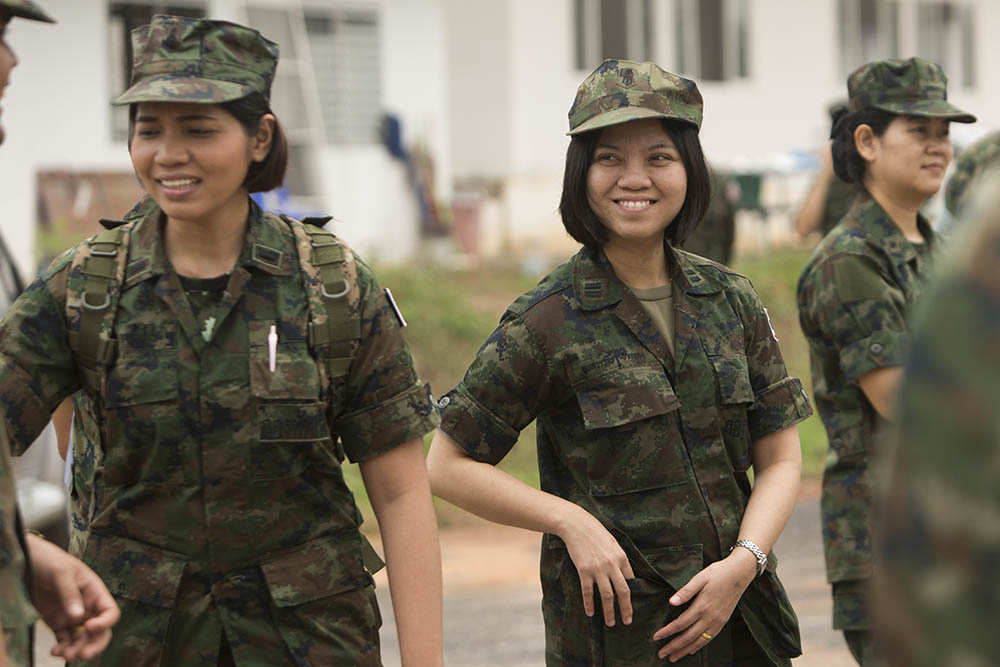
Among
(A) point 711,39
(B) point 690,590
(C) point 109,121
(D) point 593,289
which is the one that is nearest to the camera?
(B) point 690,590

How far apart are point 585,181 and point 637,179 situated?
138 millimetres

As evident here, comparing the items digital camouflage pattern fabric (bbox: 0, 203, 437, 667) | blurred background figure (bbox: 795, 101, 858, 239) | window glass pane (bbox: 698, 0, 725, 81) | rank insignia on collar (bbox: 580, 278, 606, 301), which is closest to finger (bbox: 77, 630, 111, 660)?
digital camouflage pattern fabric (bbox: 0, 203, 437, 667)

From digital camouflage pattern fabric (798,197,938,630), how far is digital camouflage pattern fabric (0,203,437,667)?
5.64ft

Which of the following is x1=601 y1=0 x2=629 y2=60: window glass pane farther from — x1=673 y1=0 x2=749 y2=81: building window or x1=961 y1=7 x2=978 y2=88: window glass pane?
x1=961 y1=7 x2=978 y2=88: window glass pane

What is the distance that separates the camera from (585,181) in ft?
10.8

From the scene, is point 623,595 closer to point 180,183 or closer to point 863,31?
point 180,183

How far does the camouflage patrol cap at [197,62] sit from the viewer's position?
2.74 metres

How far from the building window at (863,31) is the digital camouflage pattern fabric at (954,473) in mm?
20212

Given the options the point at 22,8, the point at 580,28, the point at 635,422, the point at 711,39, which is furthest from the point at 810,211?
the point at 711,39

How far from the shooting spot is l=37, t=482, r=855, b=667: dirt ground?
632 centimetres

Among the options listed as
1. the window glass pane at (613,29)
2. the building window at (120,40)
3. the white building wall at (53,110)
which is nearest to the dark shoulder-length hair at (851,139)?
the white building wall at (53,110)

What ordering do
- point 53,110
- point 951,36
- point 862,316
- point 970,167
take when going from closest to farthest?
point 862,316, point 970,167, point 53,110, point 951,36

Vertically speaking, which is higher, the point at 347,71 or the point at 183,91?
the point at 347,71

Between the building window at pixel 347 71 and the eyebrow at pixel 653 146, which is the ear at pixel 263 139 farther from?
the building window at pixel 347 71
